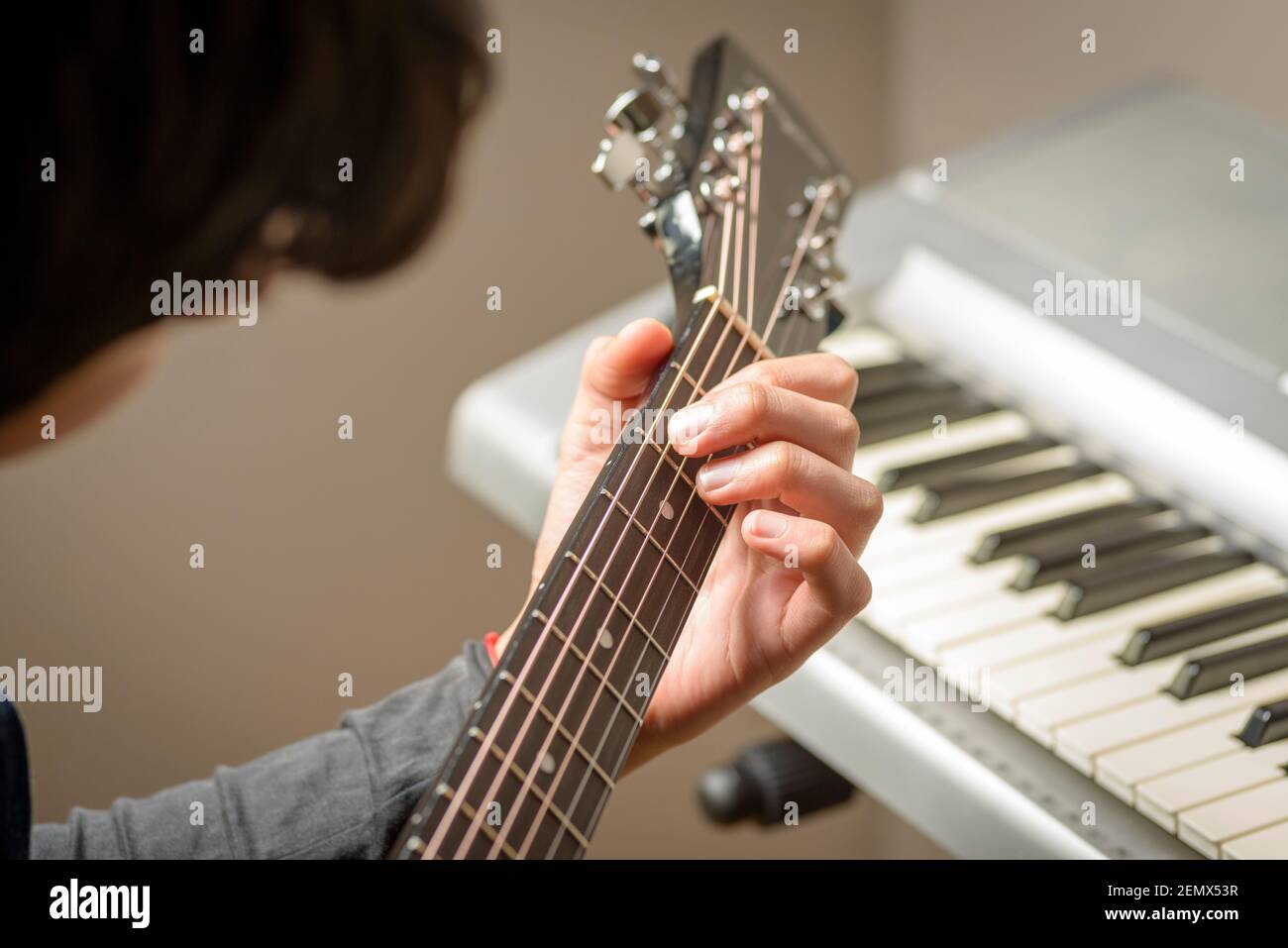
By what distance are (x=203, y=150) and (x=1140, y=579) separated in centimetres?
62

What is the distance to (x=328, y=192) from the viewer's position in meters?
0.59

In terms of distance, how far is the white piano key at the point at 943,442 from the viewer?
983mm

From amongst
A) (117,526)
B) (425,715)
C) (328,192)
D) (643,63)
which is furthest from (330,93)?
(117,526)

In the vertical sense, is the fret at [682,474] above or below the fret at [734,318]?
below

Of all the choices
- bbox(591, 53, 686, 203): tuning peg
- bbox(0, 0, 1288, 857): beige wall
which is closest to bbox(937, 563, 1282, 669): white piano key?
bbox(591, 53, 686, 203): tuning peg

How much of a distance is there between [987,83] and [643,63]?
0.97 metres

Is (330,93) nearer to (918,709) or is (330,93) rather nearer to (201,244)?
(201,244)

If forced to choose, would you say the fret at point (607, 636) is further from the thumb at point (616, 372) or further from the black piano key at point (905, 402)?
the black piano key at point (905, 402)

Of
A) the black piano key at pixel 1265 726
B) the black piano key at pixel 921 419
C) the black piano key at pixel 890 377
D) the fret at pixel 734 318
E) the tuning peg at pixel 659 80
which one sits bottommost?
the black piano key at pixel 1265 726

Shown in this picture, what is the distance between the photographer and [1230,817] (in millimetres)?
714

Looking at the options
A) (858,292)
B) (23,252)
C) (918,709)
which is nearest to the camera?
(23,252)

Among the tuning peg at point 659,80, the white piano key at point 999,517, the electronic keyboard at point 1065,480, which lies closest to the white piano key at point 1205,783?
the electronic keyboard at point 1065,480
